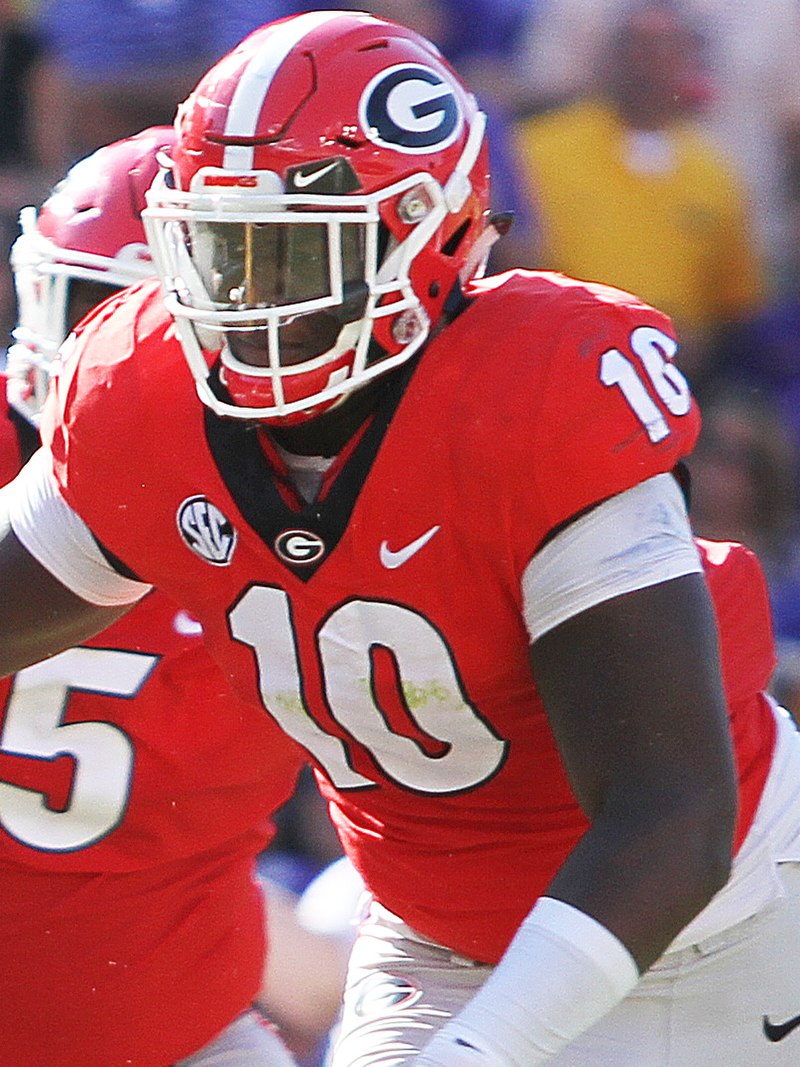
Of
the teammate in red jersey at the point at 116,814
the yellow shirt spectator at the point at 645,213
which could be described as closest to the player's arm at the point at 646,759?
the teammate in red jersey at the point at 116,814

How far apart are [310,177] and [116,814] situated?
0.96 meters

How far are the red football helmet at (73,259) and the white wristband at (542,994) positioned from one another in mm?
1171

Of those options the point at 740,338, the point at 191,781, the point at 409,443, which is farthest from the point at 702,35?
the point at 409,443

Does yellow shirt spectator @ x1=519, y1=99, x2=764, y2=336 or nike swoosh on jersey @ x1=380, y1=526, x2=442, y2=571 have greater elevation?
nike swoosh on jersey @ x1=380, y1=526, x2=442, y2=571

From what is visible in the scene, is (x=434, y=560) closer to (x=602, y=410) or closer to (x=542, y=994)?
(x=602, y=410)

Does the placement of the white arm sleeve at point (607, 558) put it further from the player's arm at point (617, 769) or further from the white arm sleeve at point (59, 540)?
the white arm sleeve at point (59, 540)

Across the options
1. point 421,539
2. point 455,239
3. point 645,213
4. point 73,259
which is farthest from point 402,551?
point 645,213

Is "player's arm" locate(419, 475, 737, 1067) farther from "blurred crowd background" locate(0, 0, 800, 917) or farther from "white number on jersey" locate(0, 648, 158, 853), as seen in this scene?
"blurred crowd background" locate(0, 0, 800, 917)

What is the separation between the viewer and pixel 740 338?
4395 millimetres

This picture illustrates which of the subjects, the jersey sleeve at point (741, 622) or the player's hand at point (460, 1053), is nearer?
the player's hand at point (460, 1053)

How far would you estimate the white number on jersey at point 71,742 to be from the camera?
98.3 inches

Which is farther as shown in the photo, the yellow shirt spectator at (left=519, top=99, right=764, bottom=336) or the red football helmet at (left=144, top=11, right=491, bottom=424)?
the yellow shirt spectator at (left=519, top=99, right=764, bottom=336)

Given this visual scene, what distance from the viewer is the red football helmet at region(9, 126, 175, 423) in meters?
2.57

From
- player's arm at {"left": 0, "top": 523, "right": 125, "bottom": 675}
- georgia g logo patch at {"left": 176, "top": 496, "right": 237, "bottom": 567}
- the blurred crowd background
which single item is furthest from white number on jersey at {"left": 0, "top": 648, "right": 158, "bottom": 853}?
the blurred crowd background
